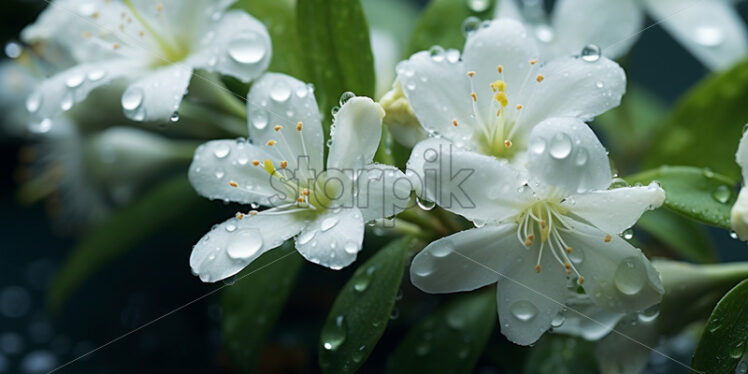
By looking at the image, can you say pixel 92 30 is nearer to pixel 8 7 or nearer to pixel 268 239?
pixel 268 239

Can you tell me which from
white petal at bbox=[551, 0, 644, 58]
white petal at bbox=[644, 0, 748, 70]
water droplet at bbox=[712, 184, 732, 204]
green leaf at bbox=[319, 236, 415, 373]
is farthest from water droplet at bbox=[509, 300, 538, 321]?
white petal at bbox=[644, 0, 748, 70]

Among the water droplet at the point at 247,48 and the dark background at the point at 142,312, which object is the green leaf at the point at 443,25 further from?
the dark background at the point at 142,312

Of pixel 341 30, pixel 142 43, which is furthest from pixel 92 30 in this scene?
pixel 341 30

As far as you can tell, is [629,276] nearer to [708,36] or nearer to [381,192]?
[381,192]

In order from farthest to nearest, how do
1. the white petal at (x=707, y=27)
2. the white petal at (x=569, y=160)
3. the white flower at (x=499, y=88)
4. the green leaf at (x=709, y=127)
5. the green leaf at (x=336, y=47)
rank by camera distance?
the white petal at (x=707, y=27), the green leaf at (x=709, y=127), the green leaf at (x=336, y=47), the white flower at (x=499, y=88), the white petal at (x=569, y=160)

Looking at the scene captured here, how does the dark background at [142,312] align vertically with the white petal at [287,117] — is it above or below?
below

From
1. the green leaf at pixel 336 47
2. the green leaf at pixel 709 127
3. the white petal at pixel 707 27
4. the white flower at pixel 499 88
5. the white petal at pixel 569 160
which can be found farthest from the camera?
the white petal at pixel 707 27

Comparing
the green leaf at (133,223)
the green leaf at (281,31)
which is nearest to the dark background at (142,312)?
the green leaf at (133,223)
